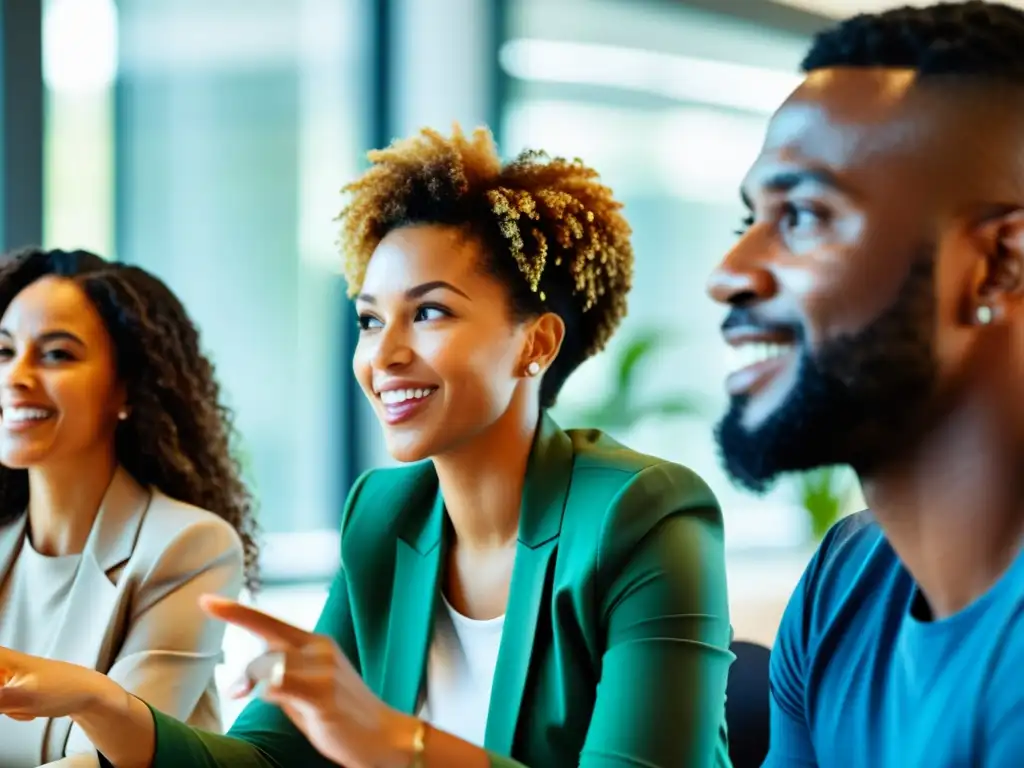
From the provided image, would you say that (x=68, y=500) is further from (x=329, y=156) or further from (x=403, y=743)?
(x=329, y=156)

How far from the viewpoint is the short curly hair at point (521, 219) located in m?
1.82

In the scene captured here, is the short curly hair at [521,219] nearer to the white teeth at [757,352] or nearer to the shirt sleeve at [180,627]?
the shirt sleeve at [180,627]

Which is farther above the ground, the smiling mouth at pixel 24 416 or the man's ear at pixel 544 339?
the man's ear at pixel 544 339

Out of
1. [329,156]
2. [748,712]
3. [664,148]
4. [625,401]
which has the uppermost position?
[664,148]

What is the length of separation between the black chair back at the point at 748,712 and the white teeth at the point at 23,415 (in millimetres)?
1169

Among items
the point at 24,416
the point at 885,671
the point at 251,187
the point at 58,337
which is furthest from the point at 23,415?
the point at 251,187

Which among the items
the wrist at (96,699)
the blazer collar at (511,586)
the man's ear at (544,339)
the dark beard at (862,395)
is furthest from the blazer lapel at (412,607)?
the dark beard at (862,395)

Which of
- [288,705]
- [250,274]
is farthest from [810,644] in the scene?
[250,274]

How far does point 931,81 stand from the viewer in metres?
1.04

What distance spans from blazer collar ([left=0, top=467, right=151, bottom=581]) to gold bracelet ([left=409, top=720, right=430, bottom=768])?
1013mm

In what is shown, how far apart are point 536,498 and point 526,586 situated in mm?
133

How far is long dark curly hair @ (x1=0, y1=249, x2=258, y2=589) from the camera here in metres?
2.23

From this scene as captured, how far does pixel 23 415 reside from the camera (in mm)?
2100

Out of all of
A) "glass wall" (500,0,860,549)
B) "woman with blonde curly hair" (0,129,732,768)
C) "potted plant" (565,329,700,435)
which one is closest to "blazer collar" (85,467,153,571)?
"woman with blonde curly hair" (0,129,732,768)
